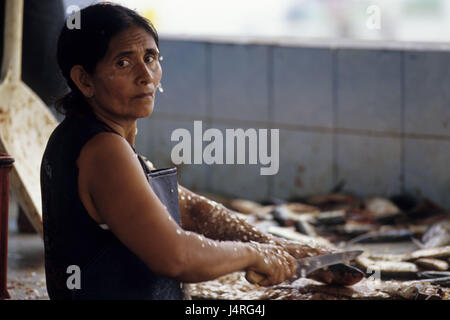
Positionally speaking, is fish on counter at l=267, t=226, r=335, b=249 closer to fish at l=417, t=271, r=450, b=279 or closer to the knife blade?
fish at l=417, t=271, r=450, b=279

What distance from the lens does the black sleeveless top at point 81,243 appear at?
227 centimetres

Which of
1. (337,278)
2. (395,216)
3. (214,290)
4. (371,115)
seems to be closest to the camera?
(337,278)

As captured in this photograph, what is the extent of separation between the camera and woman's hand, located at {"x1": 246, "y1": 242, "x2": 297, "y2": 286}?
246cm

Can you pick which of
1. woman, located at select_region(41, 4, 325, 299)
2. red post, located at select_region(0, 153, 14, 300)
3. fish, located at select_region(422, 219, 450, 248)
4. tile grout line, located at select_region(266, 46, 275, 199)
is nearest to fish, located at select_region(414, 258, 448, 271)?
fish, located at select_region(422, 219, 450, 248)

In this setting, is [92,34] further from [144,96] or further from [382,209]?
[382,209]

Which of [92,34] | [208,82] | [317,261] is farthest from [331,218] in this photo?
[92,34]

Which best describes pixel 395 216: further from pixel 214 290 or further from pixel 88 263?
pixel 88 263

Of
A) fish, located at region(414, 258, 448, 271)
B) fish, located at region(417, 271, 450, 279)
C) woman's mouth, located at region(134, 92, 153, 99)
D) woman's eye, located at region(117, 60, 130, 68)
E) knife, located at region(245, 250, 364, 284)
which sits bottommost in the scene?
fish, located at region(417, 271, 450, 279)

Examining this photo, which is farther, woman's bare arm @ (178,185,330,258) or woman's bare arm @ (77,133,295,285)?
woman's bare arm @ (178,185,330,258)

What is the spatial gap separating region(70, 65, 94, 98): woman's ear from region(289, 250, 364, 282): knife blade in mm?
1062

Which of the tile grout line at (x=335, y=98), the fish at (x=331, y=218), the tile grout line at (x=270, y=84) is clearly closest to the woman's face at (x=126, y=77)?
the fish at (x=331, y=218)
